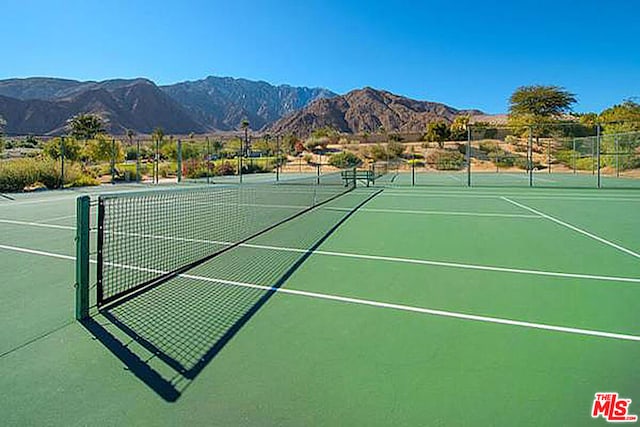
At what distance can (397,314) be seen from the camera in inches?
151

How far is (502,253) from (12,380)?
19.4ft

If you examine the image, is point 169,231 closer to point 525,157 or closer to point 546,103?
point 525,157

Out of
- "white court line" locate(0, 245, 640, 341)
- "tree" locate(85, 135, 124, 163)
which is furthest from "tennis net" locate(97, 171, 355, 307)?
"tree" locate(85, 135, 124, 163)

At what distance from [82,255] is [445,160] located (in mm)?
41335

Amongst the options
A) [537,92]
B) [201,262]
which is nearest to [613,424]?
[201,262]

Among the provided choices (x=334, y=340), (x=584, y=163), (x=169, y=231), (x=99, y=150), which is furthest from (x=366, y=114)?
(x=334, y=340)

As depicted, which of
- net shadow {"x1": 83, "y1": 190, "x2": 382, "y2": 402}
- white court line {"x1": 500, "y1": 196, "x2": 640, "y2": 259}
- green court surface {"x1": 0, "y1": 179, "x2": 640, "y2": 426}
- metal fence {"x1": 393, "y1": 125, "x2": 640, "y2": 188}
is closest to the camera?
green court surface {"x1": 0, "y1": 179, "x2": 640, "y2": 426}

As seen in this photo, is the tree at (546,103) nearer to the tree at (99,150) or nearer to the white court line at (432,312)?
the tree at (99,150)

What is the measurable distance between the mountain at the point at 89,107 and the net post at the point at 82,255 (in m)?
103

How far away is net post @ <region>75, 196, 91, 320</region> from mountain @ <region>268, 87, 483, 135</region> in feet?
425

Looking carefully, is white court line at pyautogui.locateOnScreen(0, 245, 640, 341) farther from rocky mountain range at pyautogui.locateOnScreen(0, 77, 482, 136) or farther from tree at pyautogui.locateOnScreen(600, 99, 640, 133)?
rocky mountain range at pyautogui.locateOnScreen(0, 77, 482, 136)

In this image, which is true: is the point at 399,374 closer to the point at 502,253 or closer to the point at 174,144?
the point at 502,253

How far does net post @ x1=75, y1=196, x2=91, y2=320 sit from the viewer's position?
3.60 m

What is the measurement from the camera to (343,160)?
42.8m
